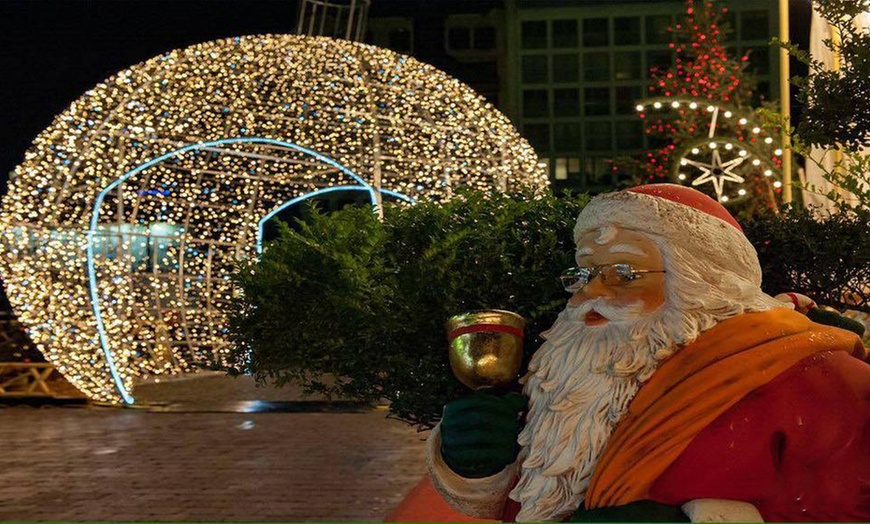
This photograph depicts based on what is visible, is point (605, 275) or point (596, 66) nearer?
point (605, 275)

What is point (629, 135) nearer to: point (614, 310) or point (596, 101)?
point (596, 101)

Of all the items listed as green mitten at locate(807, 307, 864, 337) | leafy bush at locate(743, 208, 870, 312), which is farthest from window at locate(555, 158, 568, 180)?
green mitten at locate(807, 307, 864, 337)

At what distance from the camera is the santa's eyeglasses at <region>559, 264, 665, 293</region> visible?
98.3 inches

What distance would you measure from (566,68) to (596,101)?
1.01 m

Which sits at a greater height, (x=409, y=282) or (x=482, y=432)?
(x=409, y=282)

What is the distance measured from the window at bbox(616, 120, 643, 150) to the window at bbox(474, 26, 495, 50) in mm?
3457

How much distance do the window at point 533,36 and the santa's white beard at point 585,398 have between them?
72.2 ft

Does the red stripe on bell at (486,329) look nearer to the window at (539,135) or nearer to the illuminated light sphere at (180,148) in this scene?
the illuminated light sphere at (180,148)

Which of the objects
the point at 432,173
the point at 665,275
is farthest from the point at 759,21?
the point at 665,275

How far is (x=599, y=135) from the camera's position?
23.7 m

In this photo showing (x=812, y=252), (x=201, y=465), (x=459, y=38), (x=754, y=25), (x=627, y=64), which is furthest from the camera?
(x=459, y=38)

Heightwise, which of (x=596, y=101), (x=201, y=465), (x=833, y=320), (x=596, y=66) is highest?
(x=596, y=66)

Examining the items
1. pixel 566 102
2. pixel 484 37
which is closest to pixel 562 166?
pixel 566 102

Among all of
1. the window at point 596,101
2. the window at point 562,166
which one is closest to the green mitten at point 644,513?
the window at point 596,101
